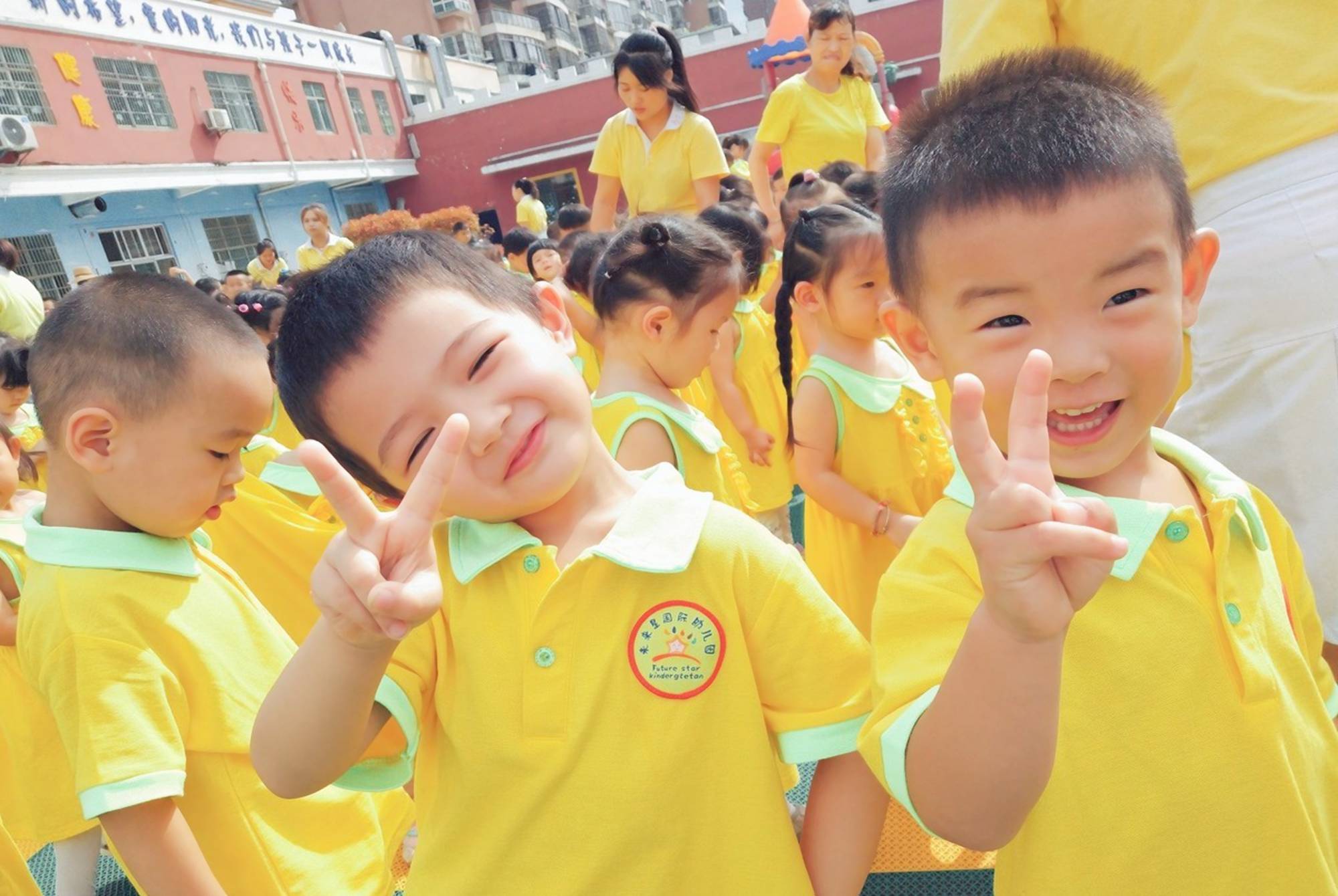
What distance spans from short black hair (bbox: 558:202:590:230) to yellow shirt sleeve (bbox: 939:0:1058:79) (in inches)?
210

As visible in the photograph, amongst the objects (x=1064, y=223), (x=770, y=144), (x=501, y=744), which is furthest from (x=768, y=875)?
(x=770, y=144)

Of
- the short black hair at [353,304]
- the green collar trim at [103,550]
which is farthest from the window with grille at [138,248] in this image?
the short black hair at [353,304]

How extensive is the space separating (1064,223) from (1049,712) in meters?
0.46

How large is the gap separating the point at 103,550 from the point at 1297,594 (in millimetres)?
1707

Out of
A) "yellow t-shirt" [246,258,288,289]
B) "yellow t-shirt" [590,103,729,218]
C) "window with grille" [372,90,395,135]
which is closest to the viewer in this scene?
"yellow t-shirt" [590,103,729,218]

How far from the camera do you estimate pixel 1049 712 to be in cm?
74

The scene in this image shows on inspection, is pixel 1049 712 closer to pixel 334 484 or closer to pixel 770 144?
pixel 334 484

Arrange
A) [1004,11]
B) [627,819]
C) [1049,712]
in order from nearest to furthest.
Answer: [1049,712] → [627,819] → [1004,11]

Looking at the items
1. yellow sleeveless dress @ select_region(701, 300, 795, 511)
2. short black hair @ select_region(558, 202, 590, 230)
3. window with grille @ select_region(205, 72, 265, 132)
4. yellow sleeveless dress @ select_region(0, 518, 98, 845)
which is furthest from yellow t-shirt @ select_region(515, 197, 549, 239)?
window with grille @ select_region(205, 72, 265, 132)

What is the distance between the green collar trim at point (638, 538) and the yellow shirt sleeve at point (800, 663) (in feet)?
0.29

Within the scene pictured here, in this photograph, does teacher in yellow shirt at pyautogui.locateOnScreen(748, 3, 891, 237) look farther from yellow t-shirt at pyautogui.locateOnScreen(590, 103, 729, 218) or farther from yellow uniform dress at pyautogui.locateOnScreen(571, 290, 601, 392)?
yellow uniform dress at pyautogui.locateOnScreen(571, 290, 601, 392)

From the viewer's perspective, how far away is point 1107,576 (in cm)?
79

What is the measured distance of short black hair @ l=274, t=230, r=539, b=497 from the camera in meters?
1.00

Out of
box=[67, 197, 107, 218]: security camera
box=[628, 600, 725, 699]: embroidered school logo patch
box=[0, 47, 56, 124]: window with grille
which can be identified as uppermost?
box=[0, 47, 56, 124]: window with grille
